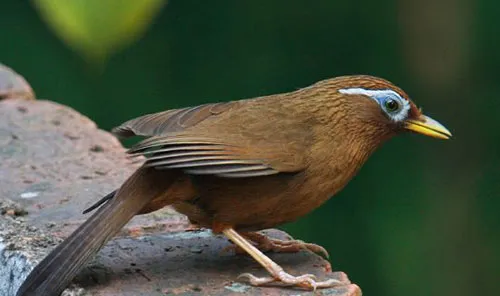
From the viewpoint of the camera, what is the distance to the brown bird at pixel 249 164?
3.17m

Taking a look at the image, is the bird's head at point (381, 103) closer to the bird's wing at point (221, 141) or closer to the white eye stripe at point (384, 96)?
the white eye stripe at point (384, 96)

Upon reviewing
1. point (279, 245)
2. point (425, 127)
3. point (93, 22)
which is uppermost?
point (93, 22)

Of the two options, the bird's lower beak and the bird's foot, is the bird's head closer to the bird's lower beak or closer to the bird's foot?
the bird's lower beak

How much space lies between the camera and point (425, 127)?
12.0 feet

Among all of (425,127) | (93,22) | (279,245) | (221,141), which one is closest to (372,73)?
(425,127)

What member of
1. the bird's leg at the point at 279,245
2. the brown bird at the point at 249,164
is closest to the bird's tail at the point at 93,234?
the brown bird at the point at 249,164

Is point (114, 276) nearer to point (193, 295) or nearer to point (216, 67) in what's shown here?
point (193, 295)

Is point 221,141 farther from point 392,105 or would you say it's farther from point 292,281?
point 392,105

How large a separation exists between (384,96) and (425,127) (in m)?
0.18

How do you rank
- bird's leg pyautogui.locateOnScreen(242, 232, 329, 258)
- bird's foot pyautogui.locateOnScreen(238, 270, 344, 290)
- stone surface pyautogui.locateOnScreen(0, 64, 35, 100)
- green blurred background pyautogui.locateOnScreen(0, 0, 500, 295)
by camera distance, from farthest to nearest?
1. green blurred background pyautogui.locateOnScreen(0, 0, 500, 295)
2. stone surface pyautogui.locateOnScreen(0, 64, 35, 100)
3. bird's leg pyautogui.locateOnScreen(242, 232, 329, 258)
4. bird's foot pyautogui.locateOnScreen(238, 270, 344, 290)

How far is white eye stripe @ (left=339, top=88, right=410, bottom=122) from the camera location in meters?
3.57

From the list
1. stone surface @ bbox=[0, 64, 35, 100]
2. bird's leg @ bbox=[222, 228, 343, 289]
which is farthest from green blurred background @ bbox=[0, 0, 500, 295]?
bird's leg @ bbox=[222, 228, 343, 289]

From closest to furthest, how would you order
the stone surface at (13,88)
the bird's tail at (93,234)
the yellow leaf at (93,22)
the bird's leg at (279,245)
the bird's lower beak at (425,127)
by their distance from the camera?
the yellow leaf at (93,22) → the bird's tail at (93,234) → the bird's leg at (279,245) → the bird's lower beak at (425,127) → the stone surface at (13,88)

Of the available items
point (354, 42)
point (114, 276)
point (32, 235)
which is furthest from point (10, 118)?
point (354, 42)
